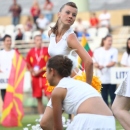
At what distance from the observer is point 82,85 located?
5.82m

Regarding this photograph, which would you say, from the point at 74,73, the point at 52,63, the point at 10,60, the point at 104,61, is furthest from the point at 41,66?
the point at 52,63

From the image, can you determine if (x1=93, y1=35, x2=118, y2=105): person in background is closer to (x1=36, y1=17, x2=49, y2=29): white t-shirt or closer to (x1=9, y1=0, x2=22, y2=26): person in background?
(x1=36, y1=17, x2=49, y2=29): white t-shirt

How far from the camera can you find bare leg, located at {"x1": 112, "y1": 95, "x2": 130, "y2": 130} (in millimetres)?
7402

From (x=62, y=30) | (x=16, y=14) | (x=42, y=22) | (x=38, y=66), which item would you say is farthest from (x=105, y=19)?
(x=62, y=30)

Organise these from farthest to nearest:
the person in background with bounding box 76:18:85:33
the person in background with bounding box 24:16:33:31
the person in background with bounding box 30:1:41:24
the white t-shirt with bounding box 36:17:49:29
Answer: the person in background with bounding box 30:1:41:24 → the white t-shirt with bounding box 36:17:49:29 → the person in background with bounding box 24:16:33:31 → the person in background with bounding box 76:18:85:33

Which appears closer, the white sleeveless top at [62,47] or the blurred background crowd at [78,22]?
the white sleeveless top at [62,47]

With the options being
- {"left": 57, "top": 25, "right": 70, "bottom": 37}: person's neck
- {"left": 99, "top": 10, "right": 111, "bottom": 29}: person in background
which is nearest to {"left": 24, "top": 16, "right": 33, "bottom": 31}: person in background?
{"left": 99, "top": 10, "right": 111, "bottom": 29}: person in background

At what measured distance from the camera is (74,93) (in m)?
5.73

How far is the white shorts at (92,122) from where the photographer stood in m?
5.69

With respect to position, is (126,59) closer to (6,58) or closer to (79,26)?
(6,58)

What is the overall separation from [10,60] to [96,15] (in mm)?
13873

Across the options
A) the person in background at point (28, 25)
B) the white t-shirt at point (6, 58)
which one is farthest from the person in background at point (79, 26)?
the white t-shirt at point (6, 58)

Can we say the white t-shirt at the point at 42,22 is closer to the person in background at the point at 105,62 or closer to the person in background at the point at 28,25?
the person in background at the point at 28,25

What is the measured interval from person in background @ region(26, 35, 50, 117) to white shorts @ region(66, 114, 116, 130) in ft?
25.8
